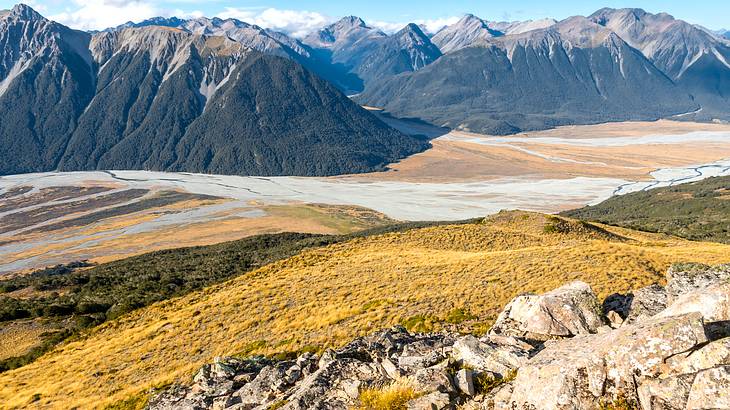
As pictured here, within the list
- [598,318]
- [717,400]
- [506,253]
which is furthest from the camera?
[506,253]

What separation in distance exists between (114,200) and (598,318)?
16904 cm

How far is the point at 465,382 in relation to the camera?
11773mm

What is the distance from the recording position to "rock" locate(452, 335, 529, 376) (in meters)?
12.8

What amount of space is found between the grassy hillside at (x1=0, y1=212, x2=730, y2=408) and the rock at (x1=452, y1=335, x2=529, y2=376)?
865cm

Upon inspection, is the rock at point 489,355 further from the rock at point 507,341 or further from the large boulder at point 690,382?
the large boulder at point 690,382

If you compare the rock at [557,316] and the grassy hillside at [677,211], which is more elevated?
the rock at [557,316]

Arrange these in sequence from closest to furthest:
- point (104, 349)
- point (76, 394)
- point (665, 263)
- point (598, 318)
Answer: point (598, 318), point (76, 394), point (665, 263), point (104, 349)

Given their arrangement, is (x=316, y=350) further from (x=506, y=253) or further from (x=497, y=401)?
(x=506, y=253)

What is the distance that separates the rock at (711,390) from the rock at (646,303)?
7163 millimetres

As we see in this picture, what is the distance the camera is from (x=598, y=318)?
15430 millimetres

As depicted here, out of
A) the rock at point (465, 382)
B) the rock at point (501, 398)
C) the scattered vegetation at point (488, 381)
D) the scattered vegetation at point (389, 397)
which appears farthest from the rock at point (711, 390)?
the scattered vegetation at point (389, 397)

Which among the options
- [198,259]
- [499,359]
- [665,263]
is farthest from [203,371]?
[198,259]

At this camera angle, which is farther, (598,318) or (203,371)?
(203,371)

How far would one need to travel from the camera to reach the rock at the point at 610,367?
31.3 ft
